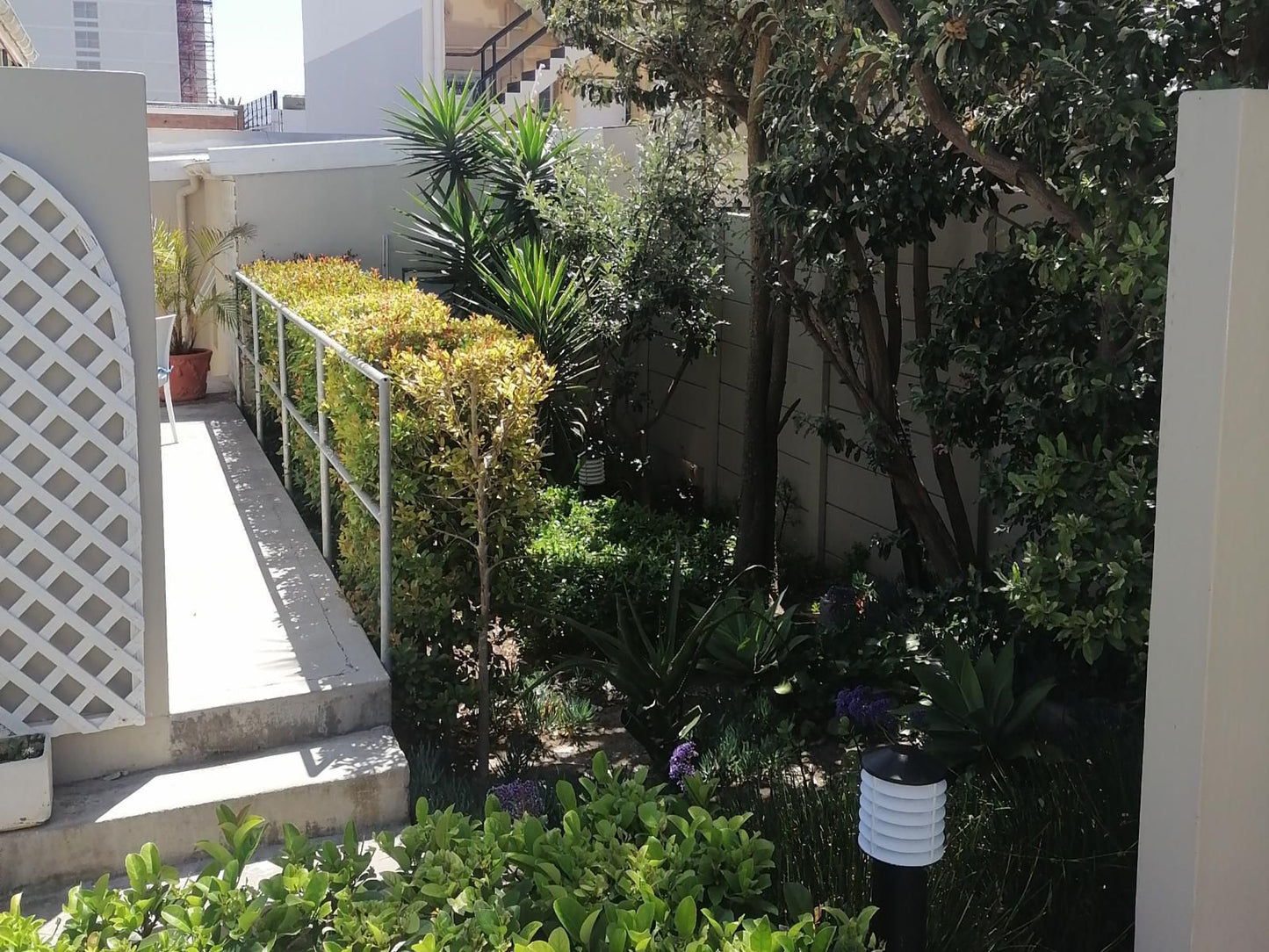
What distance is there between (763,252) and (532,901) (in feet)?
15.9

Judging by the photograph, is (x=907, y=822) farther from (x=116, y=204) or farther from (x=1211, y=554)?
(x=116, y=204)

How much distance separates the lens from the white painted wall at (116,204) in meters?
3.54

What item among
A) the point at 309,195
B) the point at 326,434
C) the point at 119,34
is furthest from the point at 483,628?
the point at 119,34

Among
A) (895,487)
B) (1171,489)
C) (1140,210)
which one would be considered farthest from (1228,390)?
(895,487)

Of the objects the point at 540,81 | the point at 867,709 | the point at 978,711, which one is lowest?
the point at 867,709

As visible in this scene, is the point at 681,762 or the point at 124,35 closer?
the point at 681,762

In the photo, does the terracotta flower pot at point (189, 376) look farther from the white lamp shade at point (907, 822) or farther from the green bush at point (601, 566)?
the white lamp shade at point (907, 822)

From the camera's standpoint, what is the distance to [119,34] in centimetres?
5712

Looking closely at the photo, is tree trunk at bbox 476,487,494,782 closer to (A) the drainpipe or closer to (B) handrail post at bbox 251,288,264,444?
Answer: (B) handrail post at bbox 251,288,264,444

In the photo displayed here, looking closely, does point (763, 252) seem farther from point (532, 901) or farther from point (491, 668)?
point (532, 901)

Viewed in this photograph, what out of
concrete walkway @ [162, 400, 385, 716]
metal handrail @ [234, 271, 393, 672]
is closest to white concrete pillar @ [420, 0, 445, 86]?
metal handrail @ [234, 271, 393, 672]

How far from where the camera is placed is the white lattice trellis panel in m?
3.62

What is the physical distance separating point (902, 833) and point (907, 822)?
0.09 ft

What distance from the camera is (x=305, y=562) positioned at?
570 cm
